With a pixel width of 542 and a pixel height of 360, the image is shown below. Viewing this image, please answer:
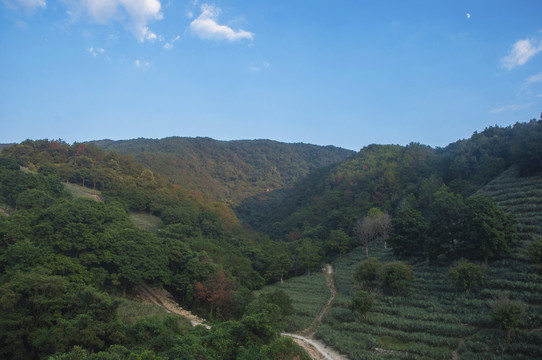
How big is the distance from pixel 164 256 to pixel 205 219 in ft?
73.9

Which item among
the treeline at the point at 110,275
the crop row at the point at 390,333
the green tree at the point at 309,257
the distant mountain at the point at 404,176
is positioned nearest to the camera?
the treeline at the point at 110,275

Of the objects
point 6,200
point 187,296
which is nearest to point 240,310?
point 187,296

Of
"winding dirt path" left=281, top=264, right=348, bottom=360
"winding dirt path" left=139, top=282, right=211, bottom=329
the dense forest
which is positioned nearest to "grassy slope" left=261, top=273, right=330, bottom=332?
"winding dirt path" left=281, top=264, right=348, bottom=360

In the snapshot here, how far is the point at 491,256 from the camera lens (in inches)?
992

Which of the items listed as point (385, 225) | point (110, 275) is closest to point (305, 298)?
point (110, 275)

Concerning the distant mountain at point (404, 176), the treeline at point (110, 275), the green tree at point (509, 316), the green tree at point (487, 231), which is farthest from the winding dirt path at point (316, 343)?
the distant mountain at point (404, 176)

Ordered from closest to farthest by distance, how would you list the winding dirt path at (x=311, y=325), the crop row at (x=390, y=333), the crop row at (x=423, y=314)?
the crop row at (x=390, y=333), the winding dirt path at (x=311, y=325), the crop row at (x=423, y=314)

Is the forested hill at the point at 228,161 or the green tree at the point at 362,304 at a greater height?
the forested hill at the point at 228,161

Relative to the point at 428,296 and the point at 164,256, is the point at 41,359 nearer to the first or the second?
the point at 164,256

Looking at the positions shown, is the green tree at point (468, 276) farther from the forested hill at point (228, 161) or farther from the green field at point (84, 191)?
the forested hill at point (228, 161)

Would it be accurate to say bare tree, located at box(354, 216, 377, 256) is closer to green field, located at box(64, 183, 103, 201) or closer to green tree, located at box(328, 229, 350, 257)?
green tree, located at box(328, 229, 350, 257)

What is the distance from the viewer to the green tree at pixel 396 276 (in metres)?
25.8

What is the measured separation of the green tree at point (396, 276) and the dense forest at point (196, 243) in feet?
0.49

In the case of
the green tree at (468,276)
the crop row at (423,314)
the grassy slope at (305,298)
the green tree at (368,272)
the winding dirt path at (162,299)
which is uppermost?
the green tree at (468,276)
